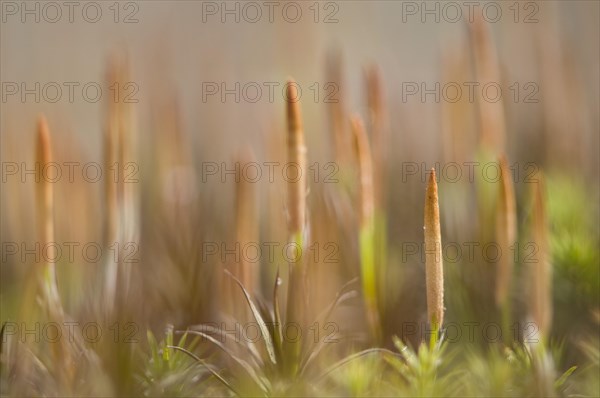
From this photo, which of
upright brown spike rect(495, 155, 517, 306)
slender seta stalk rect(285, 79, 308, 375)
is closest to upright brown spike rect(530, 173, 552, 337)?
upright brown spike rect(495, 155, 517, 306)

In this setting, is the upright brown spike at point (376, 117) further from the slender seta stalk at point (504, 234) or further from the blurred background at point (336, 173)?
the slender seta stalk at point (504, 234)

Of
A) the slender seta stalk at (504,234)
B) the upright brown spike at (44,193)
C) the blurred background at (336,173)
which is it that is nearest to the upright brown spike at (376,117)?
the blurred background at (336,173)

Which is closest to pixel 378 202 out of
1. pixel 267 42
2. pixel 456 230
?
pixel 456 230

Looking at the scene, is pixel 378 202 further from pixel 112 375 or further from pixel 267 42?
pixel 267 42

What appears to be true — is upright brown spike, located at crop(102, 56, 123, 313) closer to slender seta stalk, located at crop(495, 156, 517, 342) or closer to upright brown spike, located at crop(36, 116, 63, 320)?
upright brown spike, located at crop(36, 116, 63, 320)

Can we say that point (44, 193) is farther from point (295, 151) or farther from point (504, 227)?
point (504, 227)

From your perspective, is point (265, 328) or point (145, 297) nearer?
point (265, 328)
